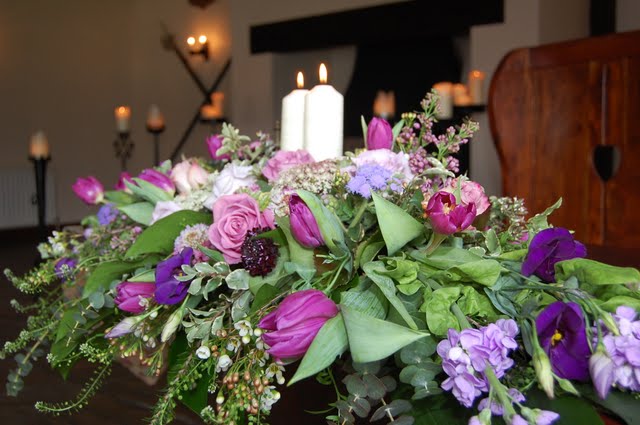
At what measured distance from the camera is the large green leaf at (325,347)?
49cm

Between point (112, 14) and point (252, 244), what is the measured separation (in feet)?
24.0

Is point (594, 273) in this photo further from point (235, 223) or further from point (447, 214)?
point (235, 223)

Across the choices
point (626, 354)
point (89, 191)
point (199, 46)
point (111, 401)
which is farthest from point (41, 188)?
point (199, 46)

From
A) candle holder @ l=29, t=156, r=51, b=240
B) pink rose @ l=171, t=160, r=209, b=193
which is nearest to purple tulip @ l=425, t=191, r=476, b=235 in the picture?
pink rose @ l=171, t=160, r=209, b=193

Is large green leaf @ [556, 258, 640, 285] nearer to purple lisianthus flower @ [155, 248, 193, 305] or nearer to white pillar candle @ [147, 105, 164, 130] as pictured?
purple lisianthus flower @ [155, 248, 193, 305]

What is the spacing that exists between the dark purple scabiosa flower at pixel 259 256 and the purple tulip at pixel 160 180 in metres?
0.35

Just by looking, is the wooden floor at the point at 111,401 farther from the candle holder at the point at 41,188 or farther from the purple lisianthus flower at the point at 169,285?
the candle holder at the point at 41,188

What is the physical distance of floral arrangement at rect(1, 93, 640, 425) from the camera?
470 millimetres

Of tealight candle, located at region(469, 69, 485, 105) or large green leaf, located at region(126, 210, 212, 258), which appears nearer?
large green leaf, located at region(126, 210, 212, 258)

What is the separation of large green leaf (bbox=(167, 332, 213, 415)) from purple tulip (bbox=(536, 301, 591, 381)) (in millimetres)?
277

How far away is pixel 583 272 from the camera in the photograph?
0.54 metres

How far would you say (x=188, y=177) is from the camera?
38.2 inches

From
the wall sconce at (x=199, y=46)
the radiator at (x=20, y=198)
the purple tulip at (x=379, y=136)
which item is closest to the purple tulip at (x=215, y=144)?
the purple tulip at (x=379, y=136)

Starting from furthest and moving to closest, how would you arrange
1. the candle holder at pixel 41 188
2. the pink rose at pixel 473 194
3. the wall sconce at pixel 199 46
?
the wall sconce at pixel 199 46 < the candle holder at pixel 41 188 < the pink rose at pixel 473 194
